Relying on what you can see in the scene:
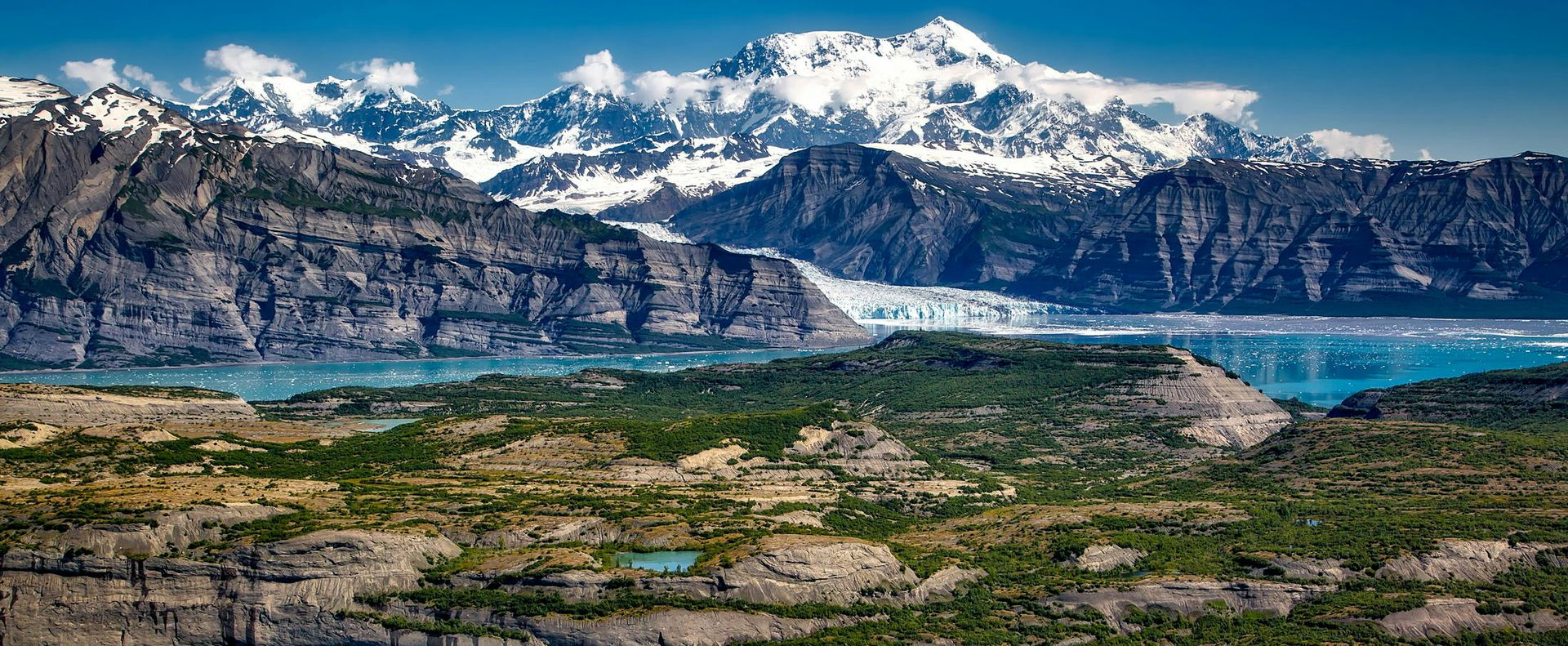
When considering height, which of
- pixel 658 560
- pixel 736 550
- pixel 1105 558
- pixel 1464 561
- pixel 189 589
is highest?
pixel 736 550

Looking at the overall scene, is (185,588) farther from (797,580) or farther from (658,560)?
(797,580)

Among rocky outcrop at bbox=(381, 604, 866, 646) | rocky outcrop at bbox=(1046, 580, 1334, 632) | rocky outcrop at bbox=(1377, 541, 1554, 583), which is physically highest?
rocky outcrop at bbox=(1377, 541, 1554, 583)

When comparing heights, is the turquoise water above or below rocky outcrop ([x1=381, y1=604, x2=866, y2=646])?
above

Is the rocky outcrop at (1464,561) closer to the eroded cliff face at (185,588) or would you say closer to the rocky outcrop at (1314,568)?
the rocky outcrop at (1314,568)

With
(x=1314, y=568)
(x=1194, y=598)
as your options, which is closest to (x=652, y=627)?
(x=1194, y=598)

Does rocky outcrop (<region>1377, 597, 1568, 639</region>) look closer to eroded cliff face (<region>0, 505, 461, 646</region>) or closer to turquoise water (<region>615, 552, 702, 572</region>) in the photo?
turquoise water (<region>615, 552, 702, 572</region>)

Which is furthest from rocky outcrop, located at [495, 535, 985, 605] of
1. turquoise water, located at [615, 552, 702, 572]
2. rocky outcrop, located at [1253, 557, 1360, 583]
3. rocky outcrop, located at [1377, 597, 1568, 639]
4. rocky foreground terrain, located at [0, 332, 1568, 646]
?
rocky outcrop, located at [1377, 597, 1568, 639]
